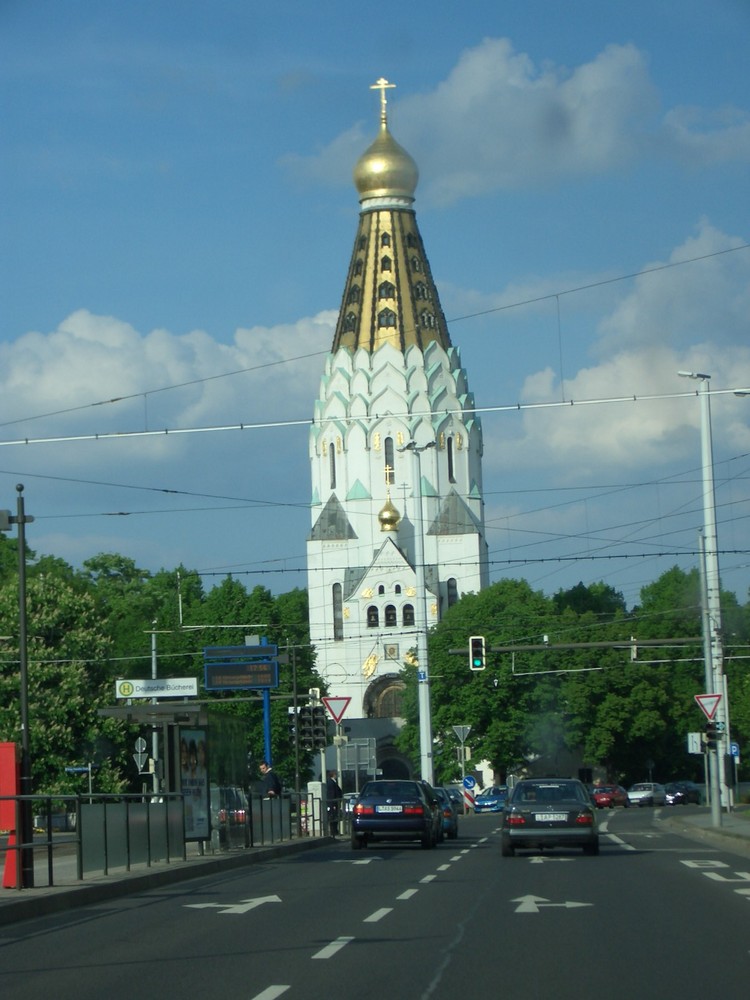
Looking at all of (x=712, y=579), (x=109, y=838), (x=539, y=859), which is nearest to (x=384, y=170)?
(x=712, y=579)

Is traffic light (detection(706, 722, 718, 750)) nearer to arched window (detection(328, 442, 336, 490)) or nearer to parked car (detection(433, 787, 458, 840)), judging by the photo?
parked car (detection(433, 787, 458, 840))

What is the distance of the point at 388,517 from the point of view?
129m

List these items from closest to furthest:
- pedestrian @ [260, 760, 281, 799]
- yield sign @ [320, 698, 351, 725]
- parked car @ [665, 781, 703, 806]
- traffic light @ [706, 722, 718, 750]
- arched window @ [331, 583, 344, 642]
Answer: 1. pedestrian @ [260, 760, 281, 799]
2. traffic light @ [706, 722, 718, 750]
3. yield sign @ [320, 698, 351, 725]
4. parked car @ [665, 781, 703, 806]
5. arched window @ [331, 583, 344, 642]

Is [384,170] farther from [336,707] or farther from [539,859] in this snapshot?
[539,859]

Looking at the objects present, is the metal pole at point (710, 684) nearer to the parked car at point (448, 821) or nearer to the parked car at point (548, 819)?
the parked car at point (448, 821)

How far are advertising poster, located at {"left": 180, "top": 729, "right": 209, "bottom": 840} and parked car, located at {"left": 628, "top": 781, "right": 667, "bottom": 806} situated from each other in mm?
52480

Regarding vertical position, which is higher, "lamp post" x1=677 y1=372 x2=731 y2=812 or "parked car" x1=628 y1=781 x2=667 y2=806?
"lamp post" x1=677 y1=372 x2=731 y2=812

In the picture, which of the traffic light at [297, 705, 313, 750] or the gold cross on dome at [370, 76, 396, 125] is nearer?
the traffic light at [297, 705, 313, 750]

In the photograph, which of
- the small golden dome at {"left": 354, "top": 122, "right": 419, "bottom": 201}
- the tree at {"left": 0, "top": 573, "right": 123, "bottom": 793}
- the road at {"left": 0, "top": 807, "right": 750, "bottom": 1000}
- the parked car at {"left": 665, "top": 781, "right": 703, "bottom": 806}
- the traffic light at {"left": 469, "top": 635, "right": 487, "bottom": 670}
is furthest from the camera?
the small golden dome at {"left": 354, "top": 122, "right": 419, "bottom": 201}

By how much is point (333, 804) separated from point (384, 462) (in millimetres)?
88616

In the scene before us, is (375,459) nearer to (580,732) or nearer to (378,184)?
(378,184)

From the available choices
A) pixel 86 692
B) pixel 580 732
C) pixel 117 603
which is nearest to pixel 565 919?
pixel 86 692

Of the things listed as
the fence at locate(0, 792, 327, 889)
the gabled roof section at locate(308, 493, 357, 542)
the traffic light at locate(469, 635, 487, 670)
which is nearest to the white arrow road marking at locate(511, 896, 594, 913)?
the fence at locate(0, 792, 327, 889)

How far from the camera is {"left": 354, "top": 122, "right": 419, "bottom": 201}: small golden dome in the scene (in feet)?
429
